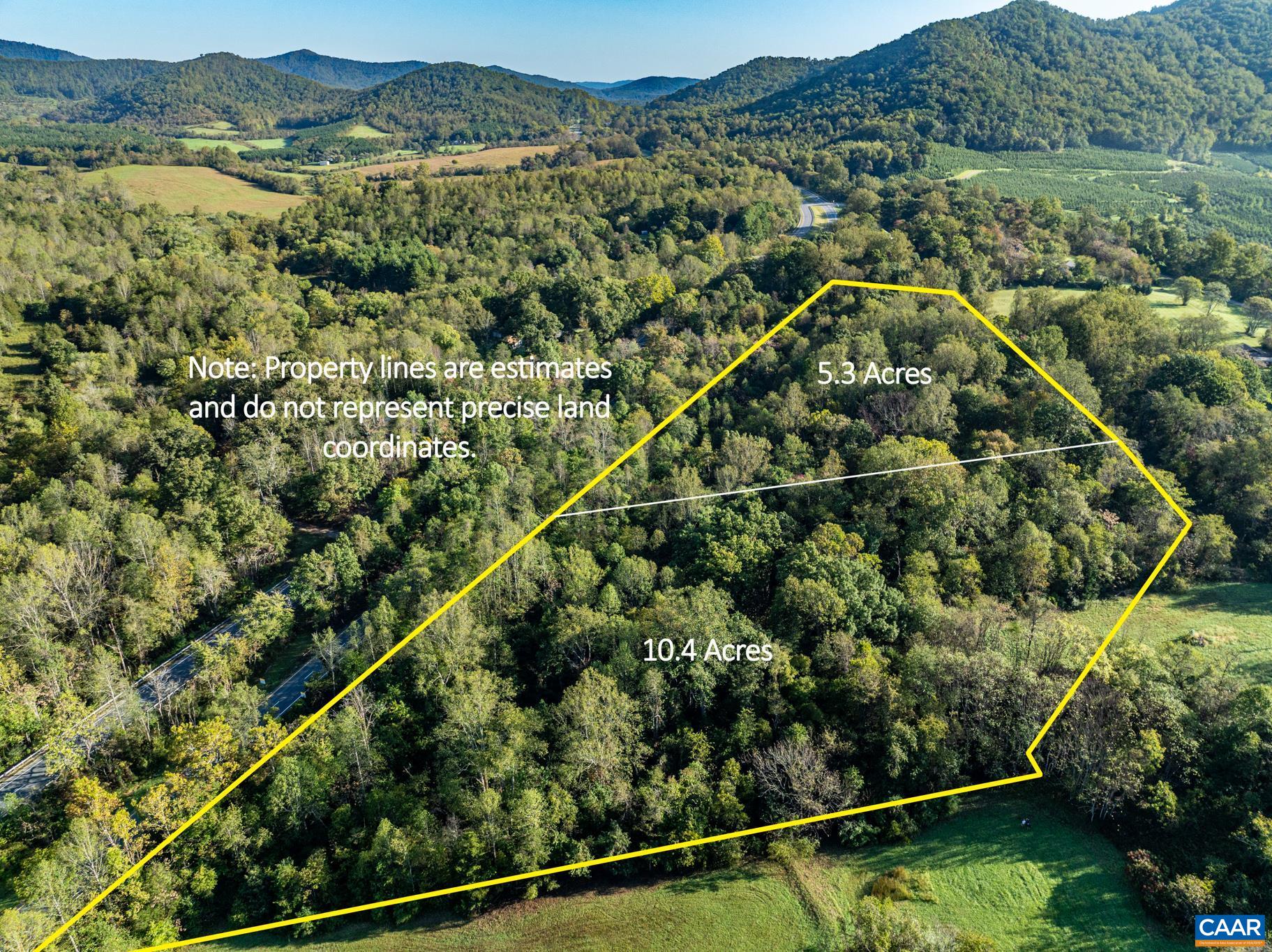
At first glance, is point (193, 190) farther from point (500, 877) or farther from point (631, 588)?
point (500, 877)

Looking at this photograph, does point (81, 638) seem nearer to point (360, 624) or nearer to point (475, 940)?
point (360, 624)

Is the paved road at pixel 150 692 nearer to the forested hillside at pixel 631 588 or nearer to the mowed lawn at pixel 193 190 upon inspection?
the forested hillside at pixel 631 588

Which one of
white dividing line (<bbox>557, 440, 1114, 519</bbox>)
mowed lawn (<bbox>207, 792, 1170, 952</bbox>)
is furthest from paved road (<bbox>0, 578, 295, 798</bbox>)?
white dividing line (<bbox>557, 440, 1114, 519</bbox>)

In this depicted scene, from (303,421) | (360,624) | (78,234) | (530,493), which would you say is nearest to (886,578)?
(530,493)

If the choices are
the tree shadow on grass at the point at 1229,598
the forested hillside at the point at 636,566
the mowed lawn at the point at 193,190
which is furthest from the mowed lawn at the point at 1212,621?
the mowed lawn at the point at 193,190

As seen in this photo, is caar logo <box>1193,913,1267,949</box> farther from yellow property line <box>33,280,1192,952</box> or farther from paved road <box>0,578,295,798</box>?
paved road <box>0,578,295,798</box>

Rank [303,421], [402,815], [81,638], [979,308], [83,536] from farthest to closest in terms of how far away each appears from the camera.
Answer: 1. [979,308]
2. [303,421]
3. [83,536]
4. [81,638]
5. [402,815]
